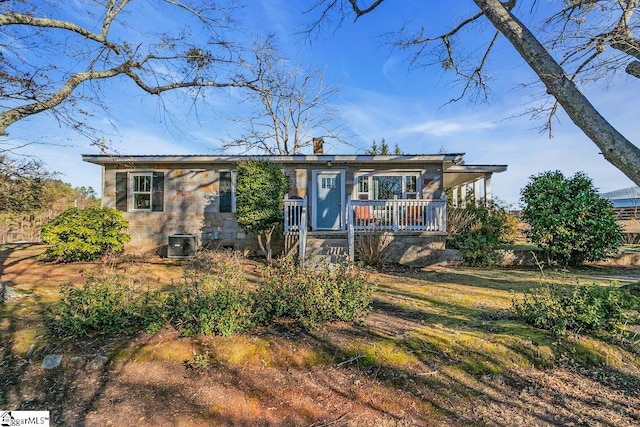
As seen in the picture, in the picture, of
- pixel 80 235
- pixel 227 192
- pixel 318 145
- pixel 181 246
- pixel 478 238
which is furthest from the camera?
pixel 318 145

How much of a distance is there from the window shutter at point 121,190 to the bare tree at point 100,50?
4.70 meters

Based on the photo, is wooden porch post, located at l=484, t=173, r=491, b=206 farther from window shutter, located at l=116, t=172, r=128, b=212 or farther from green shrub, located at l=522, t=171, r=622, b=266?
window shutter, located at l=116, t=172, r=128, b=212

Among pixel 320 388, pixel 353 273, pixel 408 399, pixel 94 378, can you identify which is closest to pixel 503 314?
pixel 353 273

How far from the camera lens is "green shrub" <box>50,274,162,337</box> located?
11.4 ft

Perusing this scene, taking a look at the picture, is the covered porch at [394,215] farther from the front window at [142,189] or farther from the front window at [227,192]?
the front window at [142,189]

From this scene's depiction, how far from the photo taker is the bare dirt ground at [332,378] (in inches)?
98.2

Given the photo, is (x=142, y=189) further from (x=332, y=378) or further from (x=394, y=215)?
(x=332, y=378)

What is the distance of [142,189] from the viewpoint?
10695 millimetres

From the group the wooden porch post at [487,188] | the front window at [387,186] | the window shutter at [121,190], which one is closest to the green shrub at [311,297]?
the front window at [387,186]

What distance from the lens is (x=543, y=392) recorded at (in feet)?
9.26

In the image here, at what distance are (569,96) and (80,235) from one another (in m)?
10.6

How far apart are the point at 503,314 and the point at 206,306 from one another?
155 inches

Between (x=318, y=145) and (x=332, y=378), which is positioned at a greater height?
(x=318, y=145)
